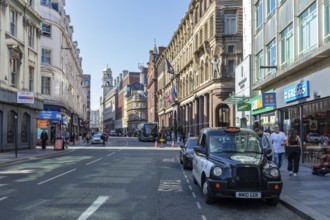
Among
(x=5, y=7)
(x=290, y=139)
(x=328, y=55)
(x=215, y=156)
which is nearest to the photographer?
(x=215, y=156)

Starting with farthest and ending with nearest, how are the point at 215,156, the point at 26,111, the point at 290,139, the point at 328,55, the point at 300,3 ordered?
the point at 26,111 < the point at 300,3 < the point at 328,55 < the point at 290,139 < the point at 215,156

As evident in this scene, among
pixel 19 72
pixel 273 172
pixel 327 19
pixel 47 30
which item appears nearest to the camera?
pixel 273 172

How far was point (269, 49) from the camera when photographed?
2528 centimetres

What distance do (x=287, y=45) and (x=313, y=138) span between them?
5.84 metres

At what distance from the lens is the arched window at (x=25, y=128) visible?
3407 centimetres

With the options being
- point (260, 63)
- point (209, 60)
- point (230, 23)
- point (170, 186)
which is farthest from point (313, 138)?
point (209, 60)

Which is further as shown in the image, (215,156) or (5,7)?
(5,7)

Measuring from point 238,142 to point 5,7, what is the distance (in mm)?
25200

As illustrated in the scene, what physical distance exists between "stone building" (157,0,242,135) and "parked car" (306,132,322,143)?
82.1ft

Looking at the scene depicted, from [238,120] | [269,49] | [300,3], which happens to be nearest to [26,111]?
[238,120]

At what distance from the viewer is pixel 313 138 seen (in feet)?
61.3

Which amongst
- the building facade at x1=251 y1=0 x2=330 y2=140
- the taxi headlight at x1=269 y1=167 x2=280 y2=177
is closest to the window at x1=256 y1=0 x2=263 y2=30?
the building facade at x1=251 y1=0 x2=330 y2=140

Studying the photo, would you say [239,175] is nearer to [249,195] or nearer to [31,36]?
[249,195]

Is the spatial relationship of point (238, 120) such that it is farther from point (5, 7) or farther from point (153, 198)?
point (153, 198)
